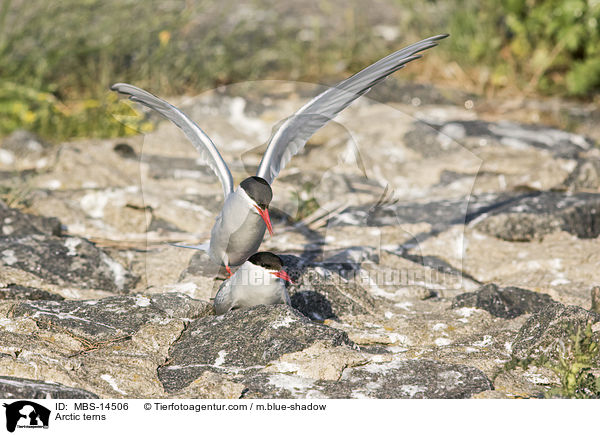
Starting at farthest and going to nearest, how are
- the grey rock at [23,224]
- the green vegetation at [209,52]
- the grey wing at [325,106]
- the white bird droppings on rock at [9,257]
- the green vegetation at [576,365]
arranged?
the green vegetation at [209,52]
the grey rock at [23,224]
the white bird droppings on rock at [9,257]
the grey wing at [325,106]
the green vegetation at [576,365]

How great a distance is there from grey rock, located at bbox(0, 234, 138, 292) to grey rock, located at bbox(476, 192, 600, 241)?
2042 mm

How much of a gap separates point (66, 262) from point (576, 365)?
2353mm

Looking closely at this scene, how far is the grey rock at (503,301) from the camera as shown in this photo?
3367mm

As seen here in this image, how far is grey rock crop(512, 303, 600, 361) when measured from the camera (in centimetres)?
285

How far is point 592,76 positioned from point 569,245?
2729 millimetres

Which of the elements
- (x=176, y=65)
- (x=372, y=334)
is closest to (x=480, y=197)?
(x=372, y=334)

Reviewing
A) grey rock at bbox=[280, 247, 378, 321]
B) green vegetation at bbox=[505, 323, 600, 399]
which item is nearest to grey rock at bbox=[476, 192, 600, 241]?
grey rock at bbox=[280, 247, 378, 321]

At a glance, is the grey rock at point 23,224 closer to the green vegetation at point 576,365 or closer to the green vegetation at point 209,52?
the green vegetation at point 209,52

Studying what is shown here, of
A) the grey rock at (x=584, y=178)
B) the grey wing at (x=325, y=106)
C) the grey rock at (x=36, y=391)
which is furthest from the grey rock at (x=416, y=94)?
the grey rock at (x=36, y=391)

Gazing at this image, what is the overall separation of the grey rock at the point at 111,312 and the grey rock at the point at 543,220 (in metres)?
1.85

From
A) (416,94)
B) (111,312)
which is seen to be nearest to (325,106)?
(111,312)

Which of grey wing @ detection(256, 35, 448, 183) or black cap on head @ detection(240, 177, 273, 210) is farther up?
grey wing @ detection(256, 35, 448, 183)

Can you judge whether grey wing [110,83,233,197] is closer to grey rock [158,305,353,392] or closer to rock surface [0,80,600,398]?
rock surface [0,80,600,398]
